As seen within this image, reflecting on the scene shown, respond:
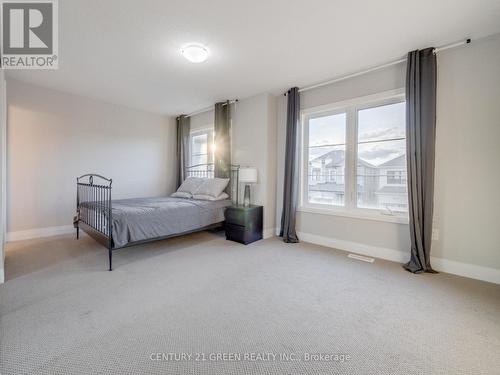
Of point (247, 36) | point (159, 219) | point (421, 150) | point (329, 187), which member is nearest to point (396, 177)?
point (421, 150)

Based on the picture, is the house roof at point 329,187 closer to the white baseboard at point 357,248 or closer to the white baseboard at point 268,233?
the white baseboard at point 357,248

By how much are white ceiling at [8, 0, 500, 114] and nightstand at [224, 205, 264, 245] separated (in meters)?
1.98

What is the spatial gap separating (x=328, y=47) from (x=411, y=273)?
2665 mm

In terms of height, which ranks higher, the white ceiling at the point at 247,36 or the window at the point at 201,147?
the white ceiling at the point at 247,36

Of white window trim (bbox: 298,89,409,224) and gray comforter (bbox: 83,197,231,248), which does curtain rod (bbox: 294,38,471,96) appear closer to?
white window trim (bbox: 298,89,409,224)

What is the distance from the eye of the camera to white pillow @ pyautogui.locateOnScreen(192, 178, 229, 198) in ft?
12.9

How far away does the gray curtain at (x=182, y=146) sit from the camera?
5.22 metres

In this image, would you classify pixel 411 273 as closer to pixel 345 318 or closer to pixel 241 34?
pixel 345 318

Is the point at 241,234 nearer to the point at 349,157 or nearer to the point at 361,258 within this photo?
the point at 361,258

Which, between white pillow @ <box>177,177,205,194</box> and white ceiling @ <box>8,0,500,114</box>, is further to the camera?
white pillow @ <box>177,177,205,194</box>

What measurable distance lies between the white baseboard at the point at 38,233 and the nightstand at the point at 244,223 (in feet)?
9.34

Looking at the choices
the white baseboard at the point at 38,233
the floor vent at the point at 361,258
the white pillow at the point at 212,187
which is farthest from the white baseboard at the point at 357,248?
the white baseboard at the point at 38,233

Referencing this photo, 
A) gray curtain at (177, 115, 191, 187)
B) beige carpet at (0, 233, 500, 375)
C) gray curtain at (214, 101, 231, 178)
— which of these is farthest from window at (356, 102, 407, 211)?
gray curtain at (177, 115, 191, 187)

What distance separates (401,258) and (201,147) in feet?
14.0
